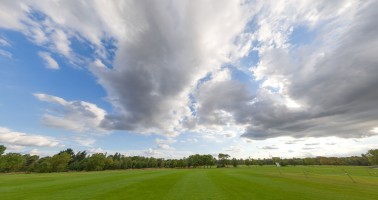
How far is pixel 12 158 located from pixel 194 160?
450 feet

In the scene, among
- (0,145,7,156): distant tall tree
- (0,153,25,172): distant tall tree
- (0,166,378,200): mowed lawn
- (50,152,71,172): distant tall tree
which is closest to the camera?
(0,166,378,200): mowed lawn

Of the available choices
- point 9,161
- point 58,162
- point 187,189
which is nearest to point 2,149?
point 9,161

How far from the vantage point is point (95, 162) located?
15100 cm

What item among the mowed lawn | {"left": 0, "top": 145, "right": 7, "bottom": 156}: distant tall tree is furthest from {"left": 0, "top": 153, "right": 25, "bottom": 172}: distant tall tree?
the mowed lawn

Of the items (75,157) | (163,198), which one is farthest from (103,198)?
(75,157)

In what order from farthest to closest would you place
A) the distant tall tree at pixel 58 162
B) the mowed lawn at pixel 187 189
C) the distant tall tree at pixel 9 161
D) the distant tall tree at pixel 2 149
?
A: the distant tall tree at pixel 58 162, the distant tall tree at pixel 9 161, the distant tall tree at pixel 2 149, the mowed lawn at pixel 187 189

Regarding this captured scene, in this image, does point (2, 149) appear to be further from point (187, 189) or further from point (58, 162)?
point (187, 189)

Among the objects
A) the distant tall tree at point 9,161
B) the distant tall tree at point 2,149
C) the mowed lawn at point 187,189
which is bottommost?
the mowed lawn at point 187,189

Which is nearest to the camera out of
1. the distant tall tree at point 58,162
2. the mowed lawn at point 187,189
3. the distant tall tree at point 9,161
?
the mowed lawn at point 187,189

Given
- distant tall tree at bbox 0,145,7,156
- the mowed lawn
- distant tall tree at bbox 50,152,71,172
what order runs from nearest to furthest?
1. the mowed lawn
2. distant tall tree at bbox 0,145,7,156
3. distant tall tree at bbox 50,152,71,172

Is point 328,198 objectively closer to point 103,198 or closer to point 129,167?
point 103,198

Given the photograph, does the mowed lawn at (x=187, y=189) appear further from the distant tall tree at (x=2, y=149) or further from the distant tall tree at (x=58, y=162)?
the distant tall tree at (x=2, y=149)

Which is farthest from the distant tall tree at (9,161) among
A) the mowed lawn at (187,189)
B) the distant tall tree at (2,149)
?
the mowed lawn at (187,189)

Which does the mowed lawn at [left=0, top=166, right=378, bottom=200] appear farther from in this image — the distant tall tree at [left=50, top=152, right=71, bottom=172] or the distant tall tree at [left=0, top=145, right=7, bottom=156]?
the distant tall tree at [left=0, top=145, right=7, bottom=156]
